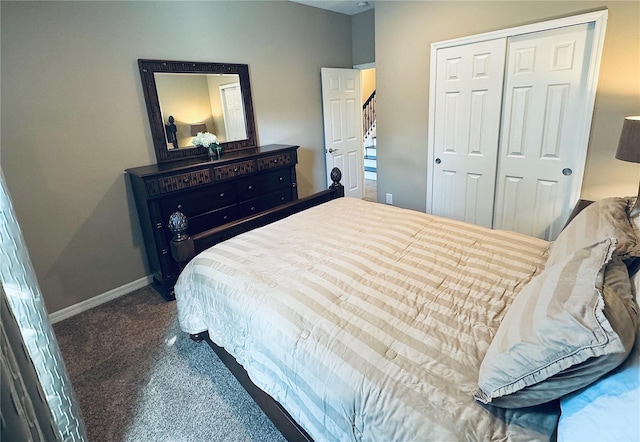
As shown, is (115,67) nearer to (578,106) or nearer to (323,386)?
(323,386)

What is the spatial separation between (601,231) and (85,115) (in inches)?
133

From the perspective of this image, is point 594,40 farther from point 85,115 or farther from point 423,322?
point 85,115

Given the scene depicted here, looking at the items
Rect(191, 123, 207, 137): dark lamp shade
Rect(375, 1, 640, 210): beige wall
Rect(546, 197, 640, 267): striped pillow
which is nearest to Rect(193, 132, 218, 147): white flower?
Rect(191, 123, 207, 137): dark lamp shade

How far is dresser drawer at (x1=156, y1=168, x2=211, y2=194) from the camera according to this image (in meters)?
2.72

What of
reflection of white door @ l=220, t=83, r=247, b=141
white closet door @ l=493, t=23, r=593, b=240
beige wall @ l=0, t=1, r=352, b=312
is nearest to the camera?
beige wall @ l=0, t=1, r=352, b=312

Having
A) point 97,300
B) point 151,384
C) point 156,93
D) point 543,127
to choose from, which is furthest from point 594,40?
point 97,300

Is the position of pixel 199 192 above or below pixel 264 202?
above

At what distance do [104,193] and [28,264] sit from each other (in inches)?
70.7

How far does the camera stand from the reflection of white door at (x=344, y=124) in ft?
14.8

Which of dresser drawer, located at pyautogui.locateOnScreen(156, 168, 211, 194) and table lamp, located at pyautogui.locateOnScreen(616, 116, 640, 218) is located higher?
table lamp, located at pyautogui.locateOnScreen(616, 116, 640, 218)

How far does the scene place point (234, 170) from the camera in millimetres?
3207

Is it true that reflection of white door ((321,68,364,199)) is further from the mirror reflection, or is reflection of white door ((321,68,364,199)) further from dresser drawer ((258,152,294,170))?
the mirror reflection

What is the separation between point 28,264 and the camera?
4.01 ft

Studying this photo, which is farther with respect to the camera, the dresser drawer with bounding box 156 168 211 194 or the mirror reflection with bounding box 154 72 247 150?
the mirror reflection with bounding box 154 72 247 150
